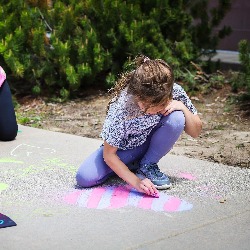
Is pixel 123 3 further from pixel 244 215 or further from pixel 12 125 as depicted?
pixel 244 215

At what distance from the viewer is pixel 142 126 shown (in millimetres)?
3889

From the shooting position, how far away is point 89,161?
4.05 meters

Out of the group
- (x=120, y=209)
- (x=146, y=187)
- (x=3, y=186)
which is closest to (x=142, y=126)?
(x=146, y=187)

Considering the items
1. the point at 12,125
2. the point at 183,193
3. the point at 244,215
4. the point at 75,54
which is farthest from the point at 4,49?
the point at 244,215

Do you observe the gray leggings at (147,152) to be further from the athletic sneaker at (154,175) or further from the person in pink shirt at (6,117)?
the person in pink shirt at (6,117)

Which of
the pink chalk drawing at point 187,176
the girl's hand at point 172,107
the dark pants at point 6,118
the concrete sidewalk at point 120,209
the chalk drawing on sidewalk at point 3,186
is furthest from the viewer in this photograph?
the dark pants at point 6,118

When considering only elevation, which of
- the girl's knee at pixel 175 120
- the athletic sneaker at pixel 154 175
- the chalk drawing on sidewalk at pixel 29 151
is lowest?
the chalk drawing on sidewalk at pixel 29 151

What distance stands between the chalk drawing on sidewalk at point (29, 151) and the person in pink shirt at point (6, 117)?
0.23 metres

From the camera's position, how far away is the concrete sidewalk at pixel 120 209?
3.08 meters

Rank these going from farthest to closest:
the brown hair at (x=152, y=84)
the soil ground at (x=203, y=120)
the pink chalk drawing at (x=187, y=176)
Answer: the soil ground at (x=203, y=120) < the pink chalk drawing at (x=187, y=176) < the brown hair at (x=152, y=84)

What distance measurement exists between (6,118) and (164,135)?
1.96 meters

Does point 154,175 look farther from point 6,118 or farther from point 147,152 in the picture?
point 6,118

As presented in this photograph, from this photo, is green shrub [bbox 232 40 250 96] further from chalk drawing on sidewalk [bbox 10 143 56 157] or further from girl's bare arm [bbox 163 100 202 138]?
girl's bare arm [bbox 163 100 202 138]

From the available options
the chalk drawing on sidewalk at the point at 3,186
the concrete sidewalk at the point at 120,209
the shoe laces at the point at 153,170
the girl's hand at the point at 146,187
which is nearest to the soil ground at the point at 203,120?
the concrete sidewalk at the point at 120,209
